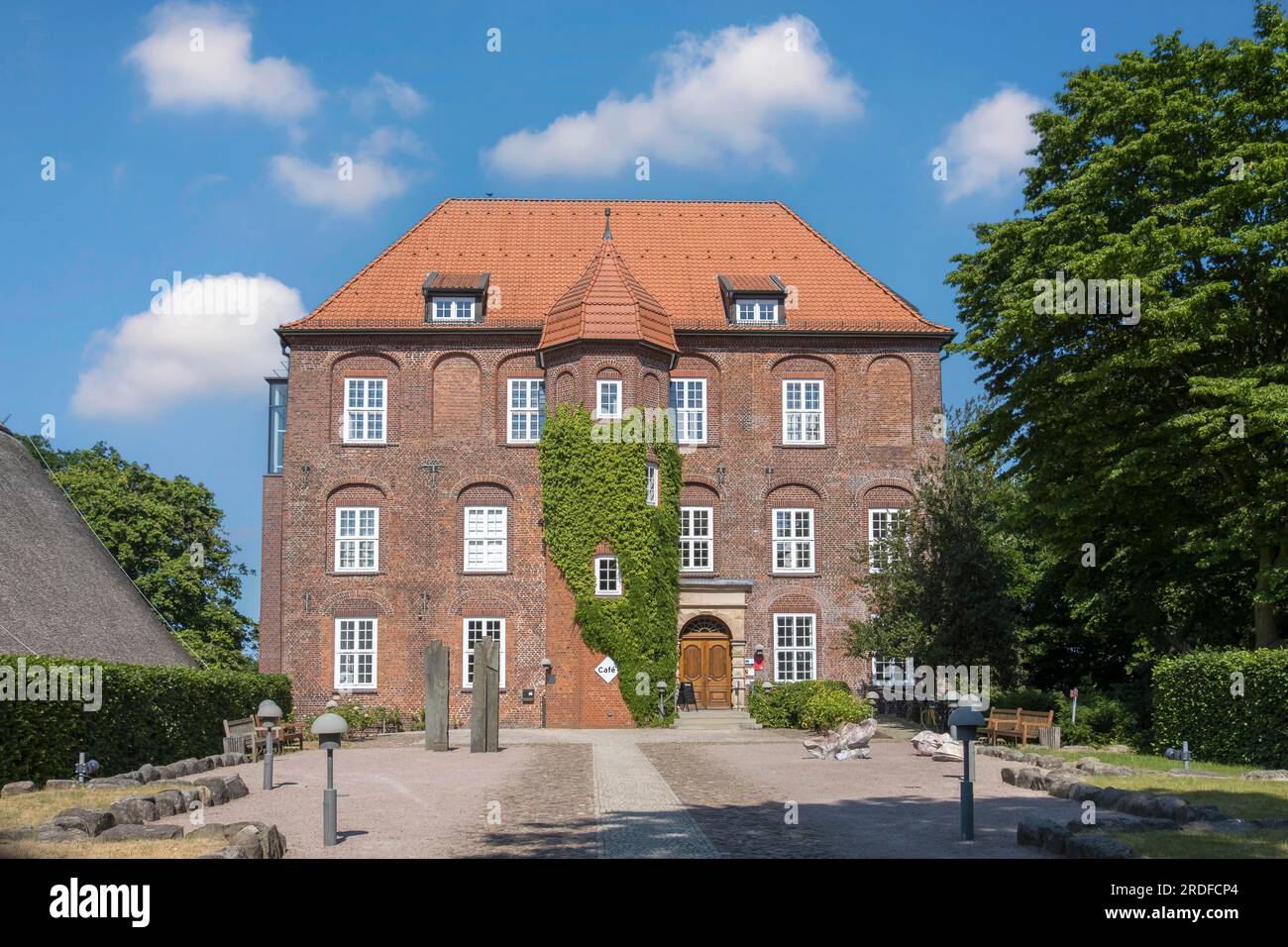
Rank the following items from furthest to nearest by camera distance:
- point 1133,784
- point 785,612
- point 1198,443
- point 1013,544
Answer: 1. point 785,612
2. point 1013,544
3. point 1198,443
4. point 1133,784

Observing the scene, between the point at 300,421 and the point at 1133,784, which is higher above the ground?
the point at 300,421

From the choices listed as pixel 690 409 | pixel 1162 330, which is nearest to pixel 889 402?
pixel 690 409

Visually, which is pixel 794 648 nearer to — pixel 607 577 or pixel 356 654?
pixel 607 577

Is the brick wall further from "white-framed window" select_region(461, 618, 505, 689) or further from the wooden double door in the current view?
the wooden double door

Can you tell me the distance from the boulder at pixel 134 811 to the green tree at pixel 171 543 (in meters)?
33.7

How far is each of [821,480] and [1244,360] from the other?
1636 centimetres

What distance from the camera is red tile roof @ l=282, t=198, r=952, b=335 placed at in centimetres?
4022

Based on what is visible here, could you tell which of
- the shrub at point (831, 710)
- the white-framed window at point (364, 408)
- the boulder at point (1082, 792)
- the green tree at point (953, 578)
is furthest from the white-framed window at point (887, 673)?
the boulder at point (1082, 792)

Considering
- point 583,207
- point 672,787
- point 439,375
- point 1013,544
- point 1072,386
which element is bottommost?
point 672,787

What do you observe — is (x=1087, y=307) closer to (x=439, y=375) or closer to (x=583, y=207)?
(x=439, y=375)

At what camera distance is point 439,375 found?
39656 mm

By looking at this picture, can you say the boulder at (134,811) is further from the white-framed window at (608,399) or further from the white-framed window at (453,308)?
the white-framed window at (453,308)

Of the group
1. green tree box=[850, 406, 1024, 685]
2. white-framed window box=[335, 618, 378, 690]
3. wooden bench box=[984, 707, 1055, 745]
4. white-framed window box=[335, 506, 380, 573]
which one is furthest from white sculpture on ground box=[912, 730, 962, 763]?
white-framed window box=[335, 506, 380, 573]
